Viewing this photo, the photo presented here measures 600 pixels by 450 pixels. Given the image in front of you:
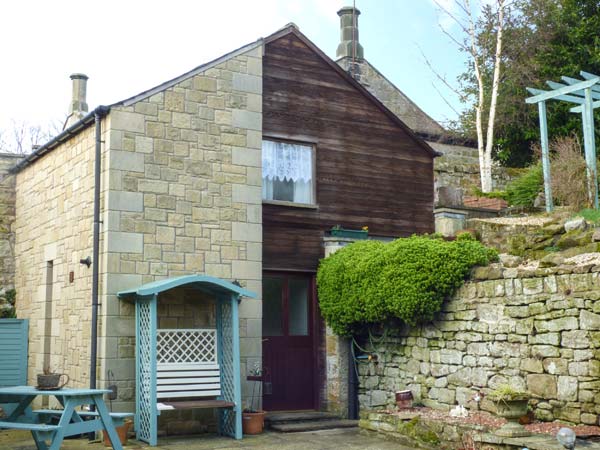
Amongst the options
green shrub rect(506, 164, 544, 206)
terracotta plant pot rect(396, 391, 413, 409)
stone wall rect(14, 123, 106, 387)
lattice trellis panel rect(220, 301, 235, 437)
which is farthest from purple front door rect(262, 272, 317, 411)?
green shrub rect(506, 164, 544, 206)

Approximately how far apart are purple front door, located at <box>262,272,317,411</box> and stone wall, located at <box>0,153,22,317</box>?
5.34 m

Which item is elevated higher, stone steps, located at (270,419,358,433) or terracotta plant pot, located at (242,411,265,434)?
terracotta plant pot, located at (242,411,265,434)

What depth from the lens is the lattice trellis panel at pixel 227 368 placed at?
10.4m

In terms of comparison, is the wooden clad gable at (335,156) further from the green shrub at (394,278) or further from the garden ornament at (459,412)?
the garden ornament at (459,412)

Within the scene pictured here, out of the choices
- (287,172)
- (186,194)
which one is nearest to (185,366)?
(186,194)

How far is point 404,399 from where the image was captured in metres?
10.4

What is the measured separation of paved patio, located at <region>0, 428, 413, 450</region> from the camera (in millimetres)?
9234

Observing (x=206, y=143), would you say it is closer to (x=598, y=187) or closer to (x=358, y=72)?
(x=598, y=187)

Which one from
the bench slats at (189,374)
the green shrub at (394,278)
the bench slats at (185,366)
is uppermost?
the green shrub at (394,278)

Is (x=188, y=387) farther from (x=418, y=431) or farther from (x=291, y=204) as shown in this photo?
(x=291, y=204)

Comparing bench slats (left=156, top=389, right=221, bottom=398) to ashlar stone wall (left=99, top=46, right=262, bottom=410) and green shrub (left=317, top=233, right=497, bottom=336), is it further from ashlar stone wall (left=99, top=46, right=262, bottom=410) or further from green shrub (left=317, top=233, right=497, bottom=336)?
green shrub (left=317, top=233, right=497, bottom=336)

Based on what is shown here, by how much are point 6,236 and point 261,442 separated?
285 inches

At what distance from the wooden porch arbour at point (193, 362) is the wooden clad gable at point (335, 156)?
1598mm

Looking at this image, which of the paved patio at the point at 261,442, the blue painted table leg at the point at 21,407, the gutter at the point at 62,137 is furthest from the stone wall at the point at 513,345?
the gutter at the point at 62,137
